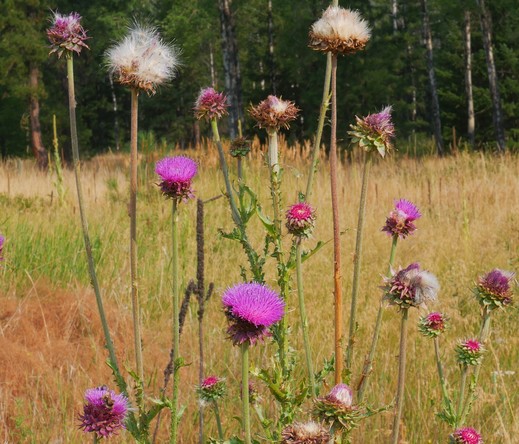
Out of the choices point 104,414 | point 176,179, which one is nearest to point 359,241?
point 176,179

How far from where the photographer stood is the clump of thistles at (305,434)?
1081 millimetres

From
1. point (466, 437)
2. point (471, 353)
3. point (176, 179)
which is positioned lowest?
point (466, 437)

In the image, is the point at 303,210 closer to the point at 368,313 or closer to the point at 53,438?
the point at 53,438

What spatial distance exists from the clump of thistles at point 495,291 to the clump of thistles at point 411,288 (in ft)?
1.25

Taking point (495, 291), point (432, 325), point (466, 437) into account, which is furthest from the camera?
point (432, 325)

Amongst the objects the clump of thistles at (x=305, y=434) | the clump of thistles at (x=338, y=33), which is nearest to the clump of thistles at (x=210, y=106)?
the clump of thistles at (x=338, y=33)

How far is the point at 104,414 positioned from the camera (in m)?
1.33

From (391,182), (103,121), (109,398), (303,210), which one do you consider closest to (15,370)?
(109,398)

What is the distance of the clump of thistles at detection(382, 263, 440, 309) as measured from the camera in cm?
132

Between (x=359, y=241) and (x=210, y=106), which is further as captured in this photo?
(x=210, y=106)

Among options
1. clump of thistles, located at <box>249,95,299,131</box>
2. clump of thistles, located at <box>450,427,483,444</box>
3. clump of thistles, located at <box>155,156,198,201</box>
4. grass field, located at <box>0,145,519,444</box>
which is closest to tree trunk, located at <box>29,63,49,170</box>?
grass field, located at <box>0,145,519,444</box>

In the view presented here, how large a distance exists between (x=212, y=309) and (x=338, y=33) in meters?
2.75

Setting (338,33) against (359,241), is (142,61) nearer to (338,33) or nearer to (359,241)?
(338,33)

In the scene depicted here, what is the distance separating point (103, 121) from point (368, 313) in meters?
32.0
